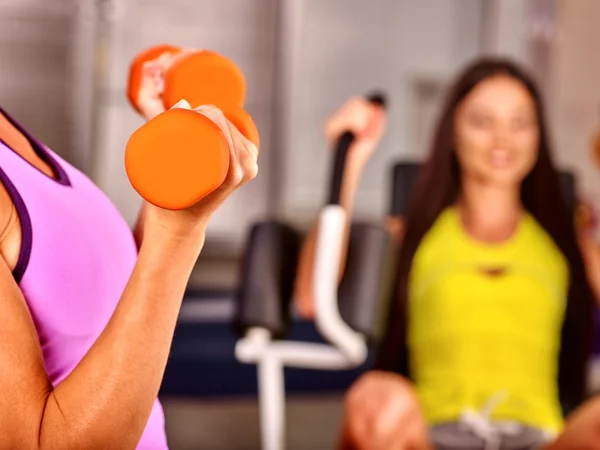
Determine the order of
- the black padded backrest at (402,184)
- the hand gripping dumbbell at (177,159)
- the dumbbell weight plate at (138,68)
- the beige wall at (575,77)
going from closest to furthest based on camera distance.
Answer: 1. the hand gripping dumbbell at (177,159)
2. the dumbbell weight plate at (138,68)
3. the black padded backrest at (402,184)
4. the beige wall at (575,77)

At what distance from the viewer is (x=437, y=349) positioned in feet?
3.21

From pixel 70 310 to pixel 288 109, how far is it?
6.32ft

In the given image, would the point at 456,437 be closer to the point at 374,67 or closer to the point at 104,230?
the point at 104,230

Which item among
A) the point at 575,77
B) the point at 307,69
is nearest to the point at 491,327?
the point at 575,77

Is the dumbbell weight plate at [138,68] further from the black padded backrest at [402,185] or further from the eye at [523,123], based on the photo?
the black padded backrest at [402,185]

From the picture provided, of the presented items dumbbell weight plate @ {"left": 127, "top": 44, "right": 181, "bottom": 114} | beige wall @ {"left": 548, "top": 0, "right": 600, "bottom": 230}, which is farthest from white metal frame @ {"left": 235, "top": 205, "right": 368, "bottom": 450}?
beige wall @ {"left": 548, "top": 0, "right": 600, "bottom": 230}

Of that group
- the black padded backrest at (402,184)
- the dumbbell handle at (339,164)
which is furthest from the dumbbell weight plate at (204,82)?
the black padded backrest at (402,184)

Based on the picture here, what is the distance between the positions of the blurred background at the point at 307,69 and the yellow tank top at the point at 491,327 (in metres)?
0.48

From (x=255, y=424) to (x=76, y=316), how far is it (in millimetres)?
1223

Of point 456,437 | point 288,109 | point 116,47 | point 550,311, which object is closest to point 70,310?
point 456,437

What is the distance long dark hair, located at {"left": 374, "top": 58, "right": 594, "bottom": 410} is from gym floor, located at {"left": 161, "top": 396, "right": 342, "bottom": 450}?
429mm

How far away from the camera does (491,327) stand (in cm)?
96

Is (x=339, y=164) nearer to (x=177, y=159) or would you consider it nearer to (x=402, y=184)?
(x=402, y=184)

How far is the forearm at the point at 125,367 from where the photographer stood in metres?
0.25
